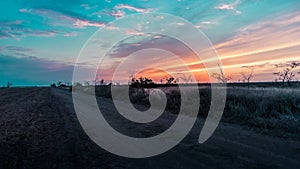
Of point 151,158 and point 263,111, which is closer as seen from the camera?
point 151,158

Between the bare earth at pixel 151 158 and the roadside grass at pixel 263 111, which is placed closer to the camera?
the bare earth at pixel 151 158

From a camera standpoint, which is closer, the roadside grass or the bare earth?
the bare earth

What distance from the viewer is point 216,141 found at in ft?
21.5

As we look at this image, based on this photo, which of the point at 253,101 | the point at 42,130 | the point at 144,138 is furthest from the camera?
the point at 253,101

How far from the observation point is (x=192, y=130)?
26.4 ft

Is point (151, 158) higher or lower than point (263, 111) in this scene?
lower

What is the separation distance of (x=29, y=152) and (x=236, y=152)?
4285 mm

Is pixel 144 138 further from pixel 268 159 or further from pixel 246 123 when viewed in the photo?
pixel 246 123

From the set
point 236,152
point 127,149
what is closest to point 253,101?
point 236,152

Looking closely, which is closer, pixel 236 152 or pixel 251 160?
pixel 251 160

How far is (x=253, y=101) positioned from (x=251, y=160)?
8331 millimetres

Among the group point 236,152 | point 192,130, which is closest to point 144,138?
point 192,130

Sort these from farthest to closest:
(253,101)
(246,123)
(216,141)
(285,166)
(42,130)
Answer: (253,101) → (246,123) → (42,130) → (216,141) → (285,166)

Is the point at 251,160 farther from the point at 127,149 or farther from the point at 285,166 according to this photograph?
the point at 127,149
